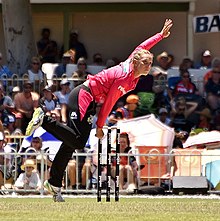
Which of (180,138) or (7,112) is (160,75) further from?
(7,112)

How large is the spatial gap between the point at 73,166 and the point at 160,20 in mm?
7930

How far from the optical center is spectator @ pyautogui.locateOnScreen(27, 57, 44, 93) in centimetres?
2331

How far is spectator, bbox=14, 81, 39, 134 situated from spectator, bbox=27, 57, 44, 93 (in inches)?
18.1

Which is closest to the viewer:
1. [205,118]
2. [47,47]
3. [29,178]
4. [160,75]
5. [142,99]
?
[29,178]

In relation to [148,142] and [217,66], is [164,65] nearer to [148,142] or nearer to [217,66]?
[217,66]

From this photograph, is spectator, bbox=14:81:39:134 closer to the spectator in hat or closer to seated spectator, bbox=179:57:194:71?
the spectator in hat

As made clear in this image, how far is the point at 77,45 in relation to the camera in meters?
26.0

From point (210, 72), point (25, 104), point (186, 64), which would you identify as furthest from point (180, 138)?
point (25, 104)

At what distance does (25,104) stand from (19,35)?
2.69 metres

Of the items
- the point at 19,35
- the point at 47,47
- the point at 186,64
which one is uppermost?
the point at 19,35

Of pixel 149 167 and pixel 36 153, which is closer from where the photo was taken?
pixel 36 153

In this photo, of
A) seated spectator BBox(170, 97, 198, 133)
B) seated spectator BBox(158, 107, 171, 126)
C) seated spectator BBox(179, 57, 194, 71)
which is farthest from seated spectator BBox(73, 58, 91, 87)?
seated spectator BBox(170, 97, 198, 133)

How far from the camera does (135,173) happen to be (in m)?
19.2

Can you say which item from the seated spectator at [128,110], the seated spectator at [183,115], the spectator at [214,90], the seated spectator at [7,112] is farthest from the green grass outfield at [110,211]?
the spectator at [214,90]
